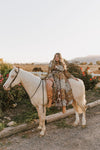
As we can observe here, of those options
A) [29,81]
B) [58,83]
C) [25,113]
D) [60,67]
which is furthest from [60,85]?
[25,113]

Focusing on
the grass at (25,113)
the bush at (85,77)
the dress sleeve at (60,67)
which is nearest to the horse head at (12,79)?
the dress sleeve at (60,67)

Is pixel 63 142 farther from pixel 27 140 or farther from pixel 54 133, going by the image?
pixel 27 140

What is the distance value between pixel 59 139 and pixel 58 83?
1439mm

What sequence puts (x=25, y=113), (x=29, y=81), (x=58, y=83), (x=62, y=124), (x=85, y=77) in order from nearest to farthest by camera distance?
(x=29, y=81)
(x=58, y=83)
(x=62, y=124)
(x=25, y=113)
(x=85, y=77)

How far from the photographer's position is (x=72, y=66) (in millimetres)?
8711

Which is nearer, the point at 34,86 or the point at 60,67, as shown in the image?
the point at 34,86

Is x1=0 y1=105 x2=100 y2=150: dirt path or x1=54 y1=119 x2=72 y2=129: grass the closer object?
x1=0 y1=105 x2=100 y2=150: dirt path

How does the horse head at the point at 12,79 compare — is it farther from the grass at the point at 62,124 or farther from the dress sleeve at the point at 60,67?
the grass at the point at 62,124

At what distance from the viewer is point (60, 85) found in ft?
13.9

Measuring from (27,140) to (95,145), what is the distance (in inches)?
65.5

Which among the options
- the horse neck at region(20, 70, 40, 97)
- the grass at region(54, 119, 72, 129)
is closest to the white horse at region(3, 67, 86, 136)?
the horse neck at region(20, 70, 40, 97)

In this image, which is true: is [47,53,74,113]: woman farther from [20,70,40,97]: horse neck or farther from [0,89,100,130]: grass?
[0,89,100,130]: grass

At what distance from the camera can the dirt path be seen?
365cm

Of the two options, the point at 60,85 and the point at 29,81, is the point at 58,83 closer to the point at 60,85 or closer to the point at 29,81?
the point at 60,85
